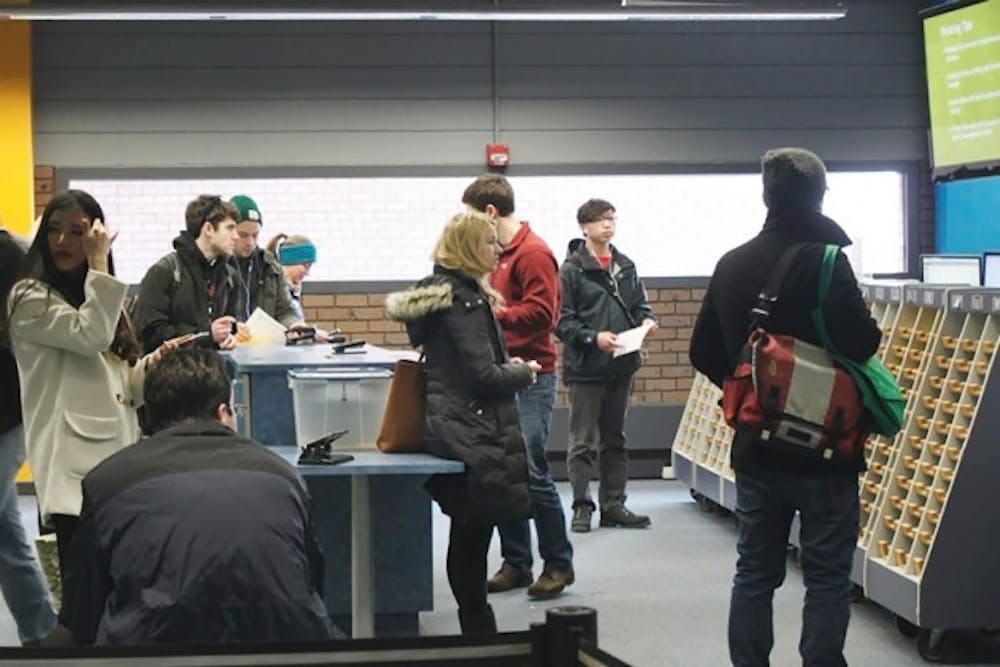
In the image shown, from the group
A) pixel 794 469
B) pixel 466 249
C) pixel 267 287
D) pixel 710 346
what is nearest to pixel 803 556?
pixel 794 469

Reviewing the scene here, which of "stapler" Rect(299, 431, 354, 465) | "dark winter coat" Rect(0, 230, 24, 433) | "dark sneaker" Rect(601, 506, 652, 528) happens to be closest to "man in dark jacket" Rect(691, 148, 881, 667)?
"stapler" Rect(299, 431, 354, 465)

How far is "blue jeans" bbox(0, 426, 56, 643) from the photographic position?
212 inches

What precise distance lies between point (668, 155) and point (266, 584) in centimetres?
833

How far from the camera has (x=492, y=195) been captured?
6539 mm

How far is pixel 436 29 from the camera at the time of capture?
10.8 meters

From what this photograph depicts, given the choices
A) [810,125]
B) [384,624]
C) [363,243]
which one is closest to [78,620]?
[384,624]

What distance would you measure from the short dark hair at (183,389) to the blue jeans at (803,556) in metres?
1.75

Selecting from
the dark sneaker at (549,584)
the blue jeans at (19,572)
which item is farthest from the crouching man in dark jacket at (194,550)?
the dark sneaker at (549,584)

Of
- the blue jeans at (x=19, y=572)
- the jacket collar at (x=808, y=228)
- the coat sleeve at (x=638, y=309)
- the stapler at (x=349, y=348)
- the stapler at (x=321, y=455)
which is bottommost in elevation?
the blue jeans at (x=19, y=572)

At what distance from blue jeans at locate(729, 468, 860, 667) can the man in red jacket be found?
1.86m

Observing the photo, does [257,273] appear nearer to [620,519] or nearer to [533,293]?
[533,293]

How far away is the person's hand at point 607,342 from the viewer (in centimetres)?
837

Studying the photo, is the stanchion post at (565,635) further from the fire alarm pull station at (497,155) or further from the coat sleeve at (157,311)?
the fire alarm pull station at (497,155)

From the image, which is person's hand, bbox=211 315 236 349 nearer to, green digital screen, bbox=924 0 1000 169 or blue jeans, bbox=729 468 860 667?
blue jeans, bbox=729 468 860 667
